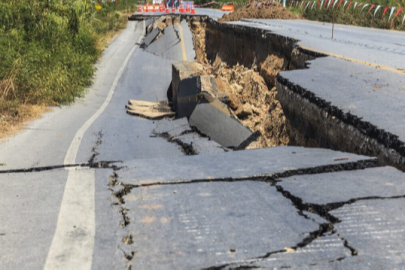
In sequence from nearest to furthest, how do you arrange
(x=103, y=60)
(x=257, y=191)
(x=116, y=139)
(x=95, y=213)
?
(x=95, y=213), (x=257, y=191), (x=116, y=139), (x=103, y=60)

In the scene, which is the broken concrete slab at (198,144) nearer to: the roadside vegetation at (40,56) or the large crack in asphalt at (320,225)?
the roadside vegetation at (40,56)

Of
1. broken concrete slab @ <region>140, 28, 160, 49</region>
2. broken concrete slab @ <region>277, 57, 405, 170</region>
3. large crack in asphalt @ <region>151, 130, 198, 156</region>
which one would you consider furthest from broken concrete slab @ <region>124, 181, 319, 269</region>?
broken concrete slab @ <region>140, 28, 160, 49</region>

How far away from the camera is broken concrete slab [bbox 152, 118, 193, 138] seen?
877cm

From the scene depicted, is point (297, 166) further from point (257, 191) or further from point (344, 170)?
point (257, 191)

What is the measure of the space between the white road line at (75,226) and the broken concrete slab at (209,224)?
25 centimetres

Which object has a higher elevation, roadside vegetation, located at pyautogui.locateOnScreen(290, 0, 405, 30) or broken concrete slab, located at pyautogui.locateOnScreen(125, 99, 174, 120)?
roadside vegetation, located at pyautogui.locateOnScreen(290, 0, 405, 30)

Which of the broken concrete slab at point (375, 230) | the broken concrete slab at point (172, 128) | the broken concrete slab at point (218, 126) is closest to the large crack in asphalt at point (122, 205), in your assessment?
the broken concrete slab at point (375, 230)

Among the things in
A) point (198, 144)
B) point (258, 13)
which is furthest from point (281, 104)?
point (258, 13)

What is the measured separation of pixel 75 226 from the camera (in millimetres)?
2943

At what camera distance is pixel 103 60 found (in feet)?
59.7

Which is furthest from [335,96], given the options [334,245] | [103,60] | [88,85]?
[103,60]

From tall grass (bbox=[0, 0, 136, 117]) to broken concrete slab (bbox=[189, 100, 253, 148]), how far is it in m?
3.37

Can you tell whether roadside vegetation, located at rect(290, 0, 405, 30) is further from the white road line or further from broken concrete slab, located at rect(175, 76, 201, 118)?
the white road line

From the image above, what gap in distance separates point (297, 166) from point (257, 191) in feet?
2.12
